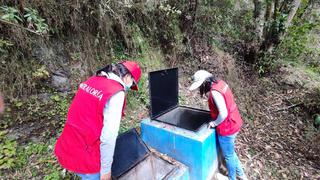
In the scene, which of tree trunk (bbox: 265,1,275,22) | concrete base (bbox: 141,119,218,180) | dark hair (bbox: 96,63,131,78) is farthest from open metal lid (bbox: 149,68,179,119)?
tree trunk (bbox: 265,1,275,22)

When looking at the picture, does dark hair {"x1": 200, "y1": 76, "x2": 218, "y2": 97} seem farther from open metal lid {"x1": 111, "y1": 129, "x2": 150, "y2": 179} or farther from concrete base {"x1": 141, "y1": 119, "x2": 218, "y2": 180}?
open metal lid {"x1": 111, "y1": 129, "x2": 150, "y2": 179}

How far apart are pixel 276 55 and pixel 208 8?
270 centimetres

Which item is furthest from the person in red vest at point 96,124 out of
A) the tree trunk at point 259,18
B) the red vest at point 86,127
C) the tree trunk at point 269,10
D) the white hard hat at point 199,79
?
the tree trunk at point 269,10

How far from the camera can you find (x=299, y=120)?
446 cm

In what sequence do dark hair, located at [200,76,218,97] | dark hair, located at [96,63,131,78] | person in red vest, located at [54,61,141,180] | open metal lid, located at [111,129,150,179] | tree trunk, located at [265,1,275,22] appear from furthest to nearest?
tree trunk, located at [265,1,275,22]
dark hair, located at [200,76,218,97]
open metal lid, located at [111,129,150,179]
dark hair, located at [96,63,131,78]
person in red vest, located at [54,61,141,180]

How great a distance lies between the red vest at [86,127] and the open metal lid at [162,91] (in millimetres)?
1204

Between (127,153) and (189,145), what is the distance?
78 cm

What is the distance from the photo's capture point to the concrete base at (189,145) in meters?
2.28

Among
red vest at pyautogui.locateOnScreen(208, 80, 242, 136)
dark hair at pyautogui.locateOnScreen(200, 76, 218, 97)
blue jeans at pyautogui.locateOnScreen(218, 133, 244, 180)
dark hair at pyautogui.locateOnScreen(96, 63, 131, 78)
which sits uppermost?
dark hair at pyautogui.locateOnScreen(96, 63, 131, 78)

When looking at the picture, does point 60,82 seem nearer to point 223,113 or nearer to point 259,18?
point 223,113

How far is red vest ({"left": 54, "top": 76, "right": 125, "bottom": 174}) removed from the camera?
151cm

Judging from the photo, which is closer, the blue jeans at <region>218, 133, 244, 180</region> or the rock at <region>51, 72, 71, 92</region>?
the blue jeans at <region>218, 133, 244, 180</region>

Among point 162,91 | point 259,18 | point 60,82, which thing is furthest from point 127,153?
point 259,18

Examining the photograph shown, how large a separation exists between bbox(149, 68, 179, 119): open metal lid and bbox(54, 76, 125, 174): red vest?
1204 millimetres
